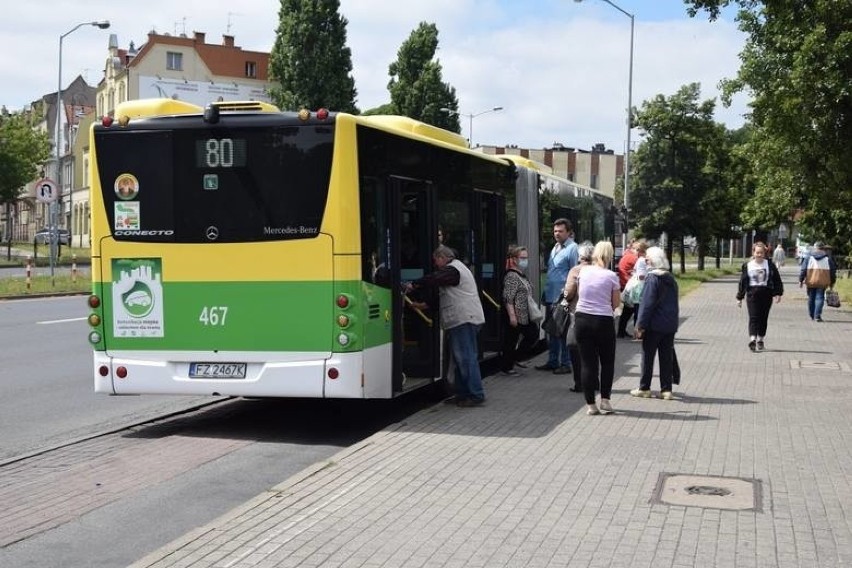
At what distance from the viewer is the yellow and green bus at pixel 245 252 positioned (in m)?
9.16

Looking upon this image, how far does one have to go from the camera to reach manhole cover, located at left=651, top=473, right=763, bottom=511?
6.80 m

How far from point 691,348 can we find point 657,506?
464 inches

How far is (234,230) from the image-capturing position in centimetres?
937

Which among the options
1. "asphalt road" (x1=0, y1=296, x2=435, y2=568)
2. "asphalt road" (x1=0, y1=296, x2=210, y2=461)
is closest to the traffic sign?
"asphalt road" (x1=0, y1=296, x2=210, y2=461)

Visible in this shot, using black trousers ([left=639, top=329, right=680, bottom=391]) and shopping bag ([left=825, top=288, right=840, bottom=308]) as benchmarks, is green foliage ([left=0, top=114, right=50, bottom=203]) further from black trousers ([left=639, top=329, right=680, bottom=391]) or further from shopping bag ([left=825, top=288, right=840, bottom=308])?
black trousers ([left=639, top=329, right=680, bottom=391])

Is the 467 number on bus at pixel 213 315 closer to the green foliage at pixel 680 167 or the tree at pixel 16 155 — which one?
the green foliage at pixel 680 167

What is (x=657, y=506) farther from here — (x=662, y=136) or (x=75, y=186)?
(x=75, y=186)

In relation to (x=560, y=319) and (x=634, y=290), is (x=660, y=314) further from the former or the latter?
(x=634, y=290)

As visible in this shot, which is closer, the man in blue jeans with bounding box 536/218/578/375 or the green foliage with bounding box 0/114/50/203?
the man in blue jeans with bounding box 536/218/578/375

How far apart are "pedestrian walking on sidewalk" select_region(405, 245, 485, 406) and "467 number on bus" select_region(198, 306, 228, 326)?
2.01 metres

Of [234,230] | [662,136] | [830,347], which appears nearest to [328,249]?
[234,230]

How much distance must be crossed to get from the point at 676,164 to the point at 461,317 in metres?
43.8

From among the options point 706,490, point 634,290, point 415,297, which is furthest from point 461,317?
point 634,290

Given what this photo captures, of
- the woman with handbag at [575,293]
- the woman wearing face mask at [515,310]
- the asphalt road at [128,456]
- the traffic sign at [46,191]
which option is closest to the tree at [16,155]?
the traffic sign at [46,191]
